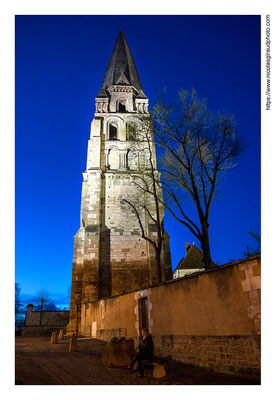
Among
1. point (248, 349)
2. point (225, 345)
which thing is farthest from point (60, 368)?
point (248, 349)

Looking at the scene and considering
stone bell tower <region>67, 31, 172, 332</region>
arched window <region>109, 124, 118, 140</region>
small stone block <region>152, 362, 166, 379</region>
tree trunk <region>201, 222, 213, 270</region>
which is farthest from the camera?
arched window <region>109, 124, 118, 140</region>

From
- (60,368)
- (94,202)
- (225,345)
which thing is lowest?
(60,368)

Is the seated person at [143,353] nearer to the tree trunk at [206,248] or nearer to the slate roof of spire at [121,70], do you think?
the tree trunk at [206,248]

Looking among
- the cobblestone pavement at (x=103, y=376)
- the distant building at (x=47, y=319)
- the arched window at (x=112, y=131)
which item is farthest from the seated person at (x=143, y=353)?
the arched window at (x=112, y=131)

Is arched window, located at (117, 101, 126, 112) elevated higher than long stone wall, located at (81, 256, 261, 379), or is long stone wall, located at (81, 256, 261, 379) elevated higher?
arched window, located at (117, 101, 126, 112)

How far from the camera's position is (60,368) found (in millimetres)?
6750

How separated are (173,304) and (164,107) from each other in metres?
8.65

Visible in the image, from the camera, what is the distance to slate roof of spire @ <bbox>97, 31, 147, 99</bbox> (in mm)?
30731

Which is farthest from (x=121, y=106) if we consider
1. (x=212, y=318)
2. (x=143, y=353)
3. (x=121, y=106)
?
(x=143, y=353)

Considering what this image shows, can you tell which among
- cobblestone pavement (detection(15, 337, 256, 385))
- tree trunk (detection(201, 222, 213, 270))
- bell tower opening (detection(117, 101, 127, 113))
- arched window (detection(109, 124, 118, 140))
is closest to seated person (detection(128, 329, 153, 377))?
cobblestone pavement (detection(15, 337, 256, 385))

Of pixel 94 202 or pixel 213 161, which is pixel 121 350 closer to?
pixel 213 161

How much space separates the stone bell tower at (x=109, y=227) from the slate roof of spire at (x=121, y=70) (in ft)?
15.6

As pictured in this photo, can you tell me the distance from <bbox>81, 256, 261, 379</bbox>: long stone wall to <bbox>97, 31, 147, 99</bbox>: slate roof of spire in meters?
24.9

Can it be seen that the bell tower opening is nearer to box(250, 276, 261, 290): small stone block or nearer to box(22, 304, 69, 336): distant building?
box(22, 304, 69, 336): distant building
